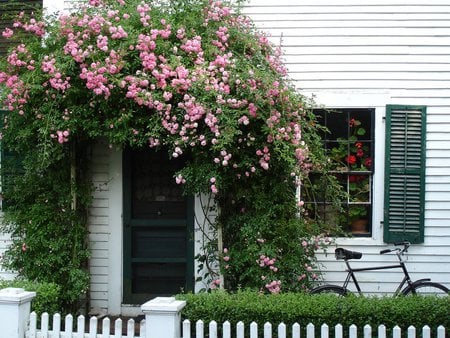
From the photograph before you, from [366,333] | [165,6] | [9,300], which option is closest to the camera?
[366,333]

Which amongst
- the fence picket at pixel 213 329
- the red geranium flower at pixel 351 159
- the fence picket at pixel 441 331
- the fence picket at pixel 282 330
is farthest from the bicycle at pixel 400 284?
the fence picket at pixel 213 329

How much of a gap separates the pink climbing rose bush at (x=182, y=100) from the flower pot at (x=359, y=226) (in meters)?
0.85

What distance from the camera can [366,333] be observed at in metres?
4.96

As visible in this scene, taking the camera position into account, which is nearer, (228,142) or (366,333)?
(366,333)

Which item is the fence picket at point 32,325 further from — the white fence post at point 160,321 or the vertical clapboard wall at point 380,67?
the vertical clapboard wall at point 380,67

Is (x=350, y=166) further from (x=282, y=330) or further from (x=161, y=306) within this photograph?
(x=161, y=306)

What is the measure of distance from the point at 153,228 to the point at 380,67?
3.51 metres

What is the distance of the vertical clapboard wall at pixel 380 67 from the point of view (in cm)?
746

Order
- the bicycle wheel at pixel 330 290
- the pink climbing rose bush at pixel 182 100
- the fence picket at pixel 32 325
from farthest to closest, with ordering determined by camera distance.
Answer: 1. the bicycle wheel at pixel 330 290
2. the pink climbing rose bush at pixel 182 100
3. the fence picket at pixel 32 325

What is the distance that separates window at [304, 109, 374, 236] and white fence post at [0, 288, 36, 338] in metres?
3.67

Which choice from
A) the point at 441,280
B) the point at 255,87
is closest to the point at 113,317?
the point at 255,87

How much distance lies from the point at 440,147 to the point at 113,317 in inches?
181

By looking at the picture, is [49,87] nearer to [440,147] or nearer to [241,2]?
[241,2]

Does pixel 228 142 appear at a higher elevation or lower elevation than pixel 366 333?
higher
